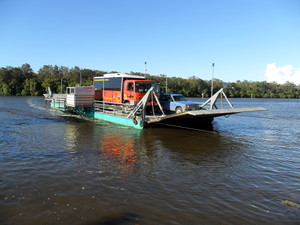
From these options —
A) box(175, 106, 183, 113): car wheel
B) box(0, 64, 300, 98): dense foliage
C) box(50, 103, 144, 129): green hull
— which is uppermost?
box(0, 64, 300, 98): dense foliage

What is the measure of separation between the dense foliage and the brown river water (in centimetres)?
6416

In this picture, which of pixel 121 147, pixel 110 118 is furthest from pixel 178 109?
pixel 121 147

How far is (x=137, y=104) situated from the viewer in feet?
50.6

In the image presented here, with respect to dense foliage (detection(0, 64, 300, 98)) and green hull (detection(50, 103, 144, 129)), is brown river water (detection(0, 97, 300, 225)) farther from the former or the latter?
dense foliage (detection(0, 64, 300, 98))

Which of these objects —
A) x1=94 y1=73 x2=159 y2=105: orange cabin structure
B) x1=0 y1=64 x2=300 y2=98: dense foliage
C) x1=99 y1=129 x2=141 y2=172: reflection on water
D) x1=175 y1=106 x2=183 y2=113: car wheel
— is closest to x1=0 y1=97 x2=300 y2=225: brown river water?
x1=99 y1=129 x2=141 y2=172: reflection on water

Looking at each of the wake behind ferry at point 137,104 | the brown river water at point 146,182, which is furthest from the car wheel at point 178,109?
the brown river water at point 146,182

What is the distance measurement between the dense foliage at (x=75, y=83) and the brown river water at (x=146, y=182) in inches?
2526

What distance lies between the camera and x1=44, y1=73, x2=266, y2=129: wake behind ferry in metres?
14.9

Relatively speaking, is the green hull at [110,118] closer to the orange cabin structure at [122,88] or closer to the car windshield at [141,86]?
the orange cabin structure at [122,88]

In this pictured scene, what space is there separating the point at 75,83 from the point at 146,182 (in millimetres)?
98760

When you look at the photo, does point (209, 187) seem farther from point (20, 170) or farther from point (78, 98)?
point (78, 98)

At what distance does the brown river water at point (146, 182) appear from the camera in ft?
16.9

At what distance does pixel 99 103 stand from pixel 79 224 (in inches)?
660

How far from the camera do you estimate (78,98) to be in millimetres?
20016
